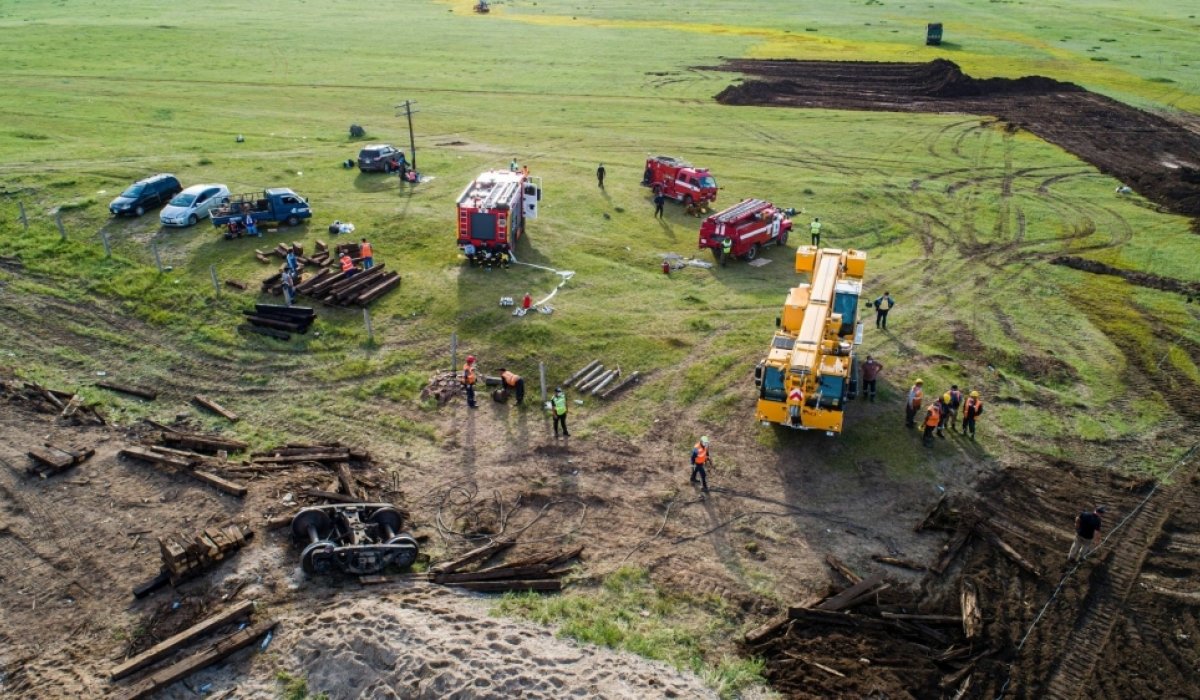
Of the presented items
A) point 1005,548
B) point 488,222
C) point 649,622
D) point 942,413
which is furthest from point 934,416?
point 488,222

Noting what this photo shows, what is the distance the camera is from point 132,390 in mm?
26656

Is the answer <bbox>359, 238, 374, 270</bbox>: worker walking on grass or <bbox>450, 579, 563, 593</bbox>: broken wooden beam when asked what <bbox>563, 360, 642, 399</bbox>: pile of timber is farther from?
<bbox>359, 238, 374, 270</bbox>: worker walking on grass

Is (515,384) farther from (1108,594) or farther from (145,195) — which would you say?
(145,195)

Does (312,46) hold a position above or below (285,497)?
above

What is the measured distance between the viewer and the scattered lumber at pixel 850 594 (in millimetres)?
18172

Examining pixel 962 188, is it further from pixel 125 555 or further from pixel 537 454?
pixel 125 555

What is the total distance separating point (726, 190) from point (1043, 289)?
17397 mm

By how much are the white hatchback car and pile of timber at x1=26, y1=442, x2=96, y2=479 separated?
17071 millimetres

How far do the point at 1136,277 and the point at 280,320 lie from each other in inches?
1391

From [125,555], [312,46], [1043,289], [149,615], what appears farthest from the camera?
[312,46]

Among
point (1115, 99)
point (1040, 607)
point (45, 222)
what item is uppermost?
point (1115, 99)

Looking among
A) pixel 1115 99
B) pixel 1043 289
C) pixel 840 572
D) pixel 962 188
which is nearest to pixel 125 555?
pixel 840 572

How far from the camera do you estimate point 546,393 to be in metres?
27.3

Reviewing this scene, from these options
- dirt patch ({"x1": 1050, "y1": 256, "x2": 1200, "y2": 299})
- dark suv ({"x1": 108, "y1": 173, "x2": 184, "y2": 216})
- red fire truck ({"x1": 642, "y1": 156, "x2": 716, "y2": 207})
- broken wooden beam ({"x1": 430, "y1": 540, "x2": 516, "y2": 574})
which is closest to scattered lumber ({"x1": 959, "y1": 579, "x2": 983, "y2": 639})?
broken wooden beam ({"x1": 430, "y1": 540, "x2": 516, "y2": 574})
